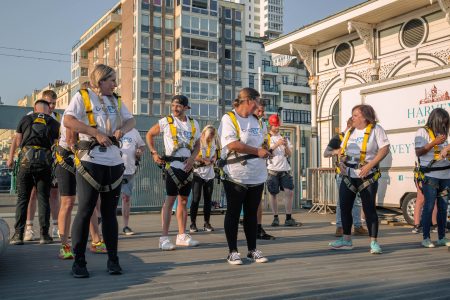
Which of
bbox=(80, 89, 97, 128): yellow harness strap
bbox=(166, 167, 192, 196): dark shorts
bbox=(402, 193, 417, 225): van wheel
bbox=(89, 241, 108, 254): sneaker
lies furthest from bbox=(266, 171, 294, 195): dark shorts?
bbox=(80, 89, 97, 128): yellow harness strap

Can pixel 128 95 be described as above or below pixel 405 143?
above


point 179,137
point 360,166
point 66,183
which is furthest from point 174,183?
point 360,166

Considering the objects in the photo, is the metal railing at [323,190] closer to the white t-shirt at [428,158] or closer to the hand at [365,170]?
the white t-shirt at [428,158]

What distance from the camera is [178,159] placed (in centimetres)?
641

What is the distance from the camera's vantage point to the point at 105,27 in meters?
73.9

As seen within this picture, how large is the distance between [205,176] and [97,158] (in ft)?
14.5

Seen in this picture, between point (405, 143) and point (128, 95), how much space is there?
61.5 m

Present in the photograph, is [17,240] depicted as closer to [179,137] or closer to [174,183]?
[174,183]

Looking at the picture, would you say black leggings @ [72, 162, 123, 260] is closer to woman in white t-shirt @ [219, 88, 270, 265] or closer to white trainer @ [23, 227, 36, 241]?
woman in white t-shirt @ [219, 88, 270, 265]

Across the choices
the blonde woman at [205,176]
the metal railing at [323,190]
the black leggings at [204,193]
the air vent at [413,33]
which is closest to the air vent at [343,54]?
the air vent at [413,33]

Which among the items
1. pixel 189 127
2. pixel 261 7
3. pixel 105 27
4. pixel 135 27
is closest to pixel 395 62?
pixel 189 127

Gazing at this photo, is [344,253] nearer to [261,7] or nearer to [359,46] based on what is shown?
[359,46]

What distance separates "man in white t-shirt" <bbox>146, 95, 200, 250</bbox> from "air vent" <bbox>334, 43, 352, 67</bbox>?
10.8 metres

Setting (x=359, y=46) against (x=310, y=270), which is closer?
(x=310, y=270)
